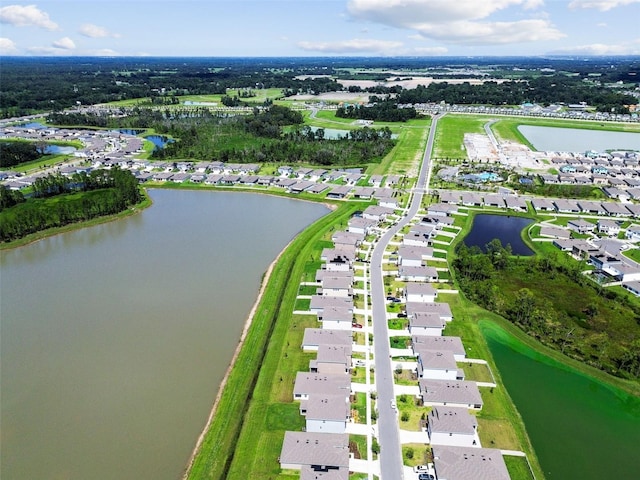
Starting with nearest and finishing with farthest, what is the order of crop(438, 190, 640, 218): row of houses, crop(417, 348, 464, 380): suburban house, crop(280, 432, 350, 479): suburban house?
crop(280, 432, 350, 479): suburban house < crop(417, 348, 464, 380): suburban house < crop(438, 190, 640, 218): row of houses

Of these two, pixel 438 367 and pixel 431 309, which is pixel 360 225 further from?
pixel 438 367

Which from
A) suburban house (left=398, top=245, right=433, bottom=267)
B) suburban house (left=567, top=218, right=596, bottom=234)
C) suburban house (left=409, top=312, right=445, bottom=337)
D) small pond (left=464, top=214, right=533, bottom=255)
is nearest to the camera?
suburban house (left=409, top=312, right=445, bottom=337)

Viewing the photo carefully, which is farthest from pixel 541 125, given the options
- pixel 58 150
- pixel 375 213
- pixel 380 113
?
pixel 58 150

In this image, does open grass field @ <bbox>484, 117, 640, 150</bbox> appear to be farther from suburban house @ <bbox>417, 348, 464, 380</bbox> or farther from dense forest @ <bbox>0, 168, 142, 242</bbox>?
suburban house @ <bbox>417, 348, 464, 380</bbox>

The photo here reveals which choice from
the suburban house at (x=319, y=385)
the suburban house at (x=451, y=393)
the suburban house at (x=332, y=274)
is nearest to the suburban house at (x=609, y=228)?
Result: the suburban house at (x=332, y=274)

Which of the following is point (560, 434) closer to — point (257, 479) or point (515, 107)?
point (257, 479)

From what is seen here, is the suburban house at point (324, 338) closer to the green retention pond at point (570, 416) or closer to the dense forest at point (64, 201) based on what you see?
the green retention pond at point (570, 416)

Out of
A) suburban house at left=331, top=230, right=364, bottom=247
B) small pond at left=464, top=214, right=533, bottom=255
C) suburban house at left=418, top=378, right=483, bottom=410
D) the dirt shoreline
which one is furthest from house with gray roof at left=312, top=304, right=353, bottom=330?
small pond at left=464, top=214, right=533, bottom=255

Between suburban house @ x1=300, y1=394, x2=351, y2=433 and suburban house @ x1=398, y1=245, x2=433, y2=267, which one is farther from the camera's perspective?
suburban house @ x1=398, y1=245, x2=433, y2=267
